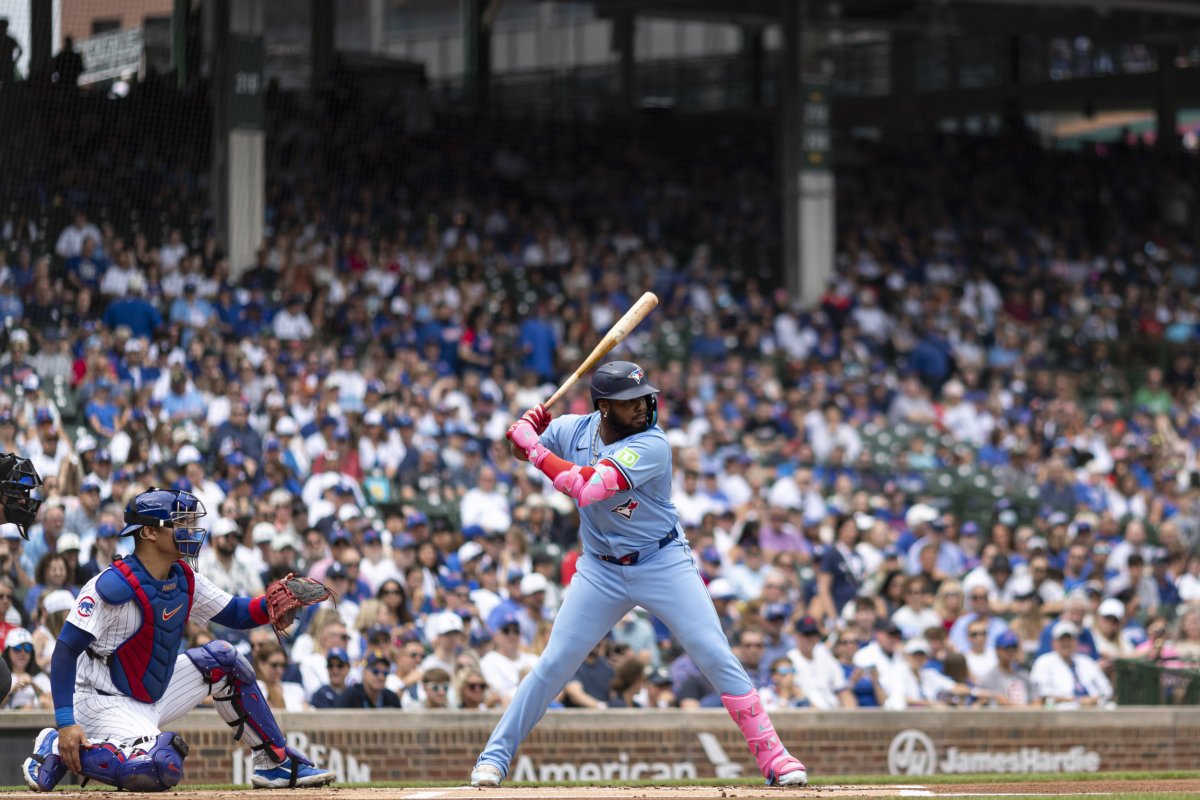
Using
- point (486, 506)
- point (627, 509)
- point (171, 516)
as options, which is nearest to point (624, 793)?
point (627, 509)

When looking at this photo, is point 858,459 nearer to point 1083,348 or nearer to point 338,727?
point 1083,348

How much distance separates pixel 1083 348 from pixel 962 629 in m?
8.53

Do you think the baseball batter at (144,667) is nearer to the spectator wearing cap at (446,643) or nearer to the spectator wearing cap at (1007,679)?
the spectator wearing cap at (446,643)

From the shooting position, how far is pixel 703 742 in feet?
33.7

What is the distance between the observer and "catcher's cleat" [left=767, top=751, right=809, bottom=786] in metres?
6.79

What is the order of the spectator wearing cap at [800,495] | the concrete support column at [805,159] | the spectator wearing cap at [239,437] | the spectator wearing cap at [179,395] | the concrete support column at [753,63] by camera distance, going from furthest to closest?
the concrete support column at [753,63]
the concrete support column at [805,159]
the spectator wearing cap at [800,495]
the spectator wearing cap at [179,395]
the spectator wearing cap at [239,437]

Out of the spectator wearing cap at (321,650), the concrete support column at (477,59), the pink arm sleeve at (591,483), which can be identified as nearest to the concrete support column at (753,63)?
the concrete support column at (477,59)

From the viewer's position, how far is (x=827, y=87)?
20703 millimetres

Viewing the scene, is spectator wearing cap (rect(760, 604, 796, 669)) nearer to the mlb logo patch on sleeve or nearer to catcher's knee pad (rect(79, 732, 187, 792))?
the mlb logo patch on sleeve

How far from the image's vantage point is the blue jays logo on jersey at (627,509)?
6.82 metres

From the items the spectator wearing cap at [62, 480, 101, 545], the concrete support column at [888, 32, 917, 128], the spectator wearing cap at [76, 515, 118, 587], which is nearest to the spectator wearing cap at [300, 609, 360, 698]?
the spectator wearing cap at [76, 515, 118, 587]

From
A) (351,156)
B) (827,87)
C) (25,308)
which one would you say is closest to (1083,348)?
(827,87)

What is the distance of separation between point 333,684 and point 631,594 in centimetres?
→ 359

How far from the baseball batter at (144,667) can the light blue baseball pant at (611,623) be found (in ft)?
3.14
